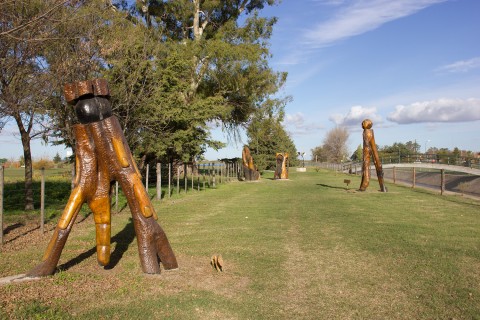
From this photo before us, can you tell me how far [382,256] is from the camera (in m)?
7.11

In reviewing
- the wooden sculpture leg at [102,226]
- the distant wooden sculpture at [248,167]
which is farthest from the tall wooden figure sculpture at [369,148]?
the wooden sculpture leg at [102,226]

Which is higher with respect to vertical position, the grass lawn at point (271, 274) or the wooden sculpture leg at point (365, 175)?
the wooden sculpture leg at point (365, 175)

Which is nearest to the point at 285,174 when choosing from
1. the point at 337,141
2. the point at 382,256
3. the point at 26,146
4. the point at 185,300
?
the point at 26,146

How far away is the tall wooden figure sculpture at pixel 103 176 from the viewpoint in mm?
5957

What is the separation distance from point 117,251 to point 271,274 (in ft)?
10.3

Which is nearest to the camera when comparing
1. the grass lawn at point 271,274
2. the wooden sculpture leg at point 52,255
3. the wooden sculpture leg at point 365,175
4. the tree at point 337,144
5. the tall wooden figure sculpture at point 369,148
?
the grass lawn at point 271,274

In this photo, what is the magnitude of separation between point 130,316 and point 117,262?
242cm

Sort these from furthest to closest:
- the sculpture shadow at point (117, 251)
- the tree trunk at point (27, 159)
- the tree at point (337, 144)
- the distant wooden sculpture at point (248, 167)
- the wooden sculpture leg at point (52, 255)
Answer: the tree at point (337, 144)
the distant wooden sculpture at point (248, 167)
the tree trunk at point (27, 159)
the sculpture shadow at point (117, 251)
the wooden sculpture leg at point (52, 255)

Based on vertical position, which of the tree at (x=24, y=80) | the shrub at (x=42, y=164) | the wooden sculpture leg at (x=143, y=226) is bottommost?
the wooden sculpture leg at (x=143, y=226)

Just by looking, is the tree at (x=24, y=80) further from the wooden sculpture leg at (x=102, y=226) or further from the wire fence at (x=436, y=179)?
the wire fence at (x=436, y=179)

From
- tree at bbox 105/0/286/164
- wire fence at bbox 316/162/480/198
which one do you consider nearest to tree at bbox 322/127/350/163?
wire fence at bbox 316/162/480/198

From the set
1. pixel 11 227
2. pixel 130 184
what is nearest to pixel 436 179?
pixel 11 227

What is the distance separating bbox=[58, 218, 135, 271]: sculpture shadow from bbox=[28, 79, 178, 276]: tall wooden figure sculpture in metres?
0.79

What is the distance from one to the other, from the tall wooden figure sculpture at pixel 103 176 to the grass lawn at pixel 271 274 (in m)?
0.53
